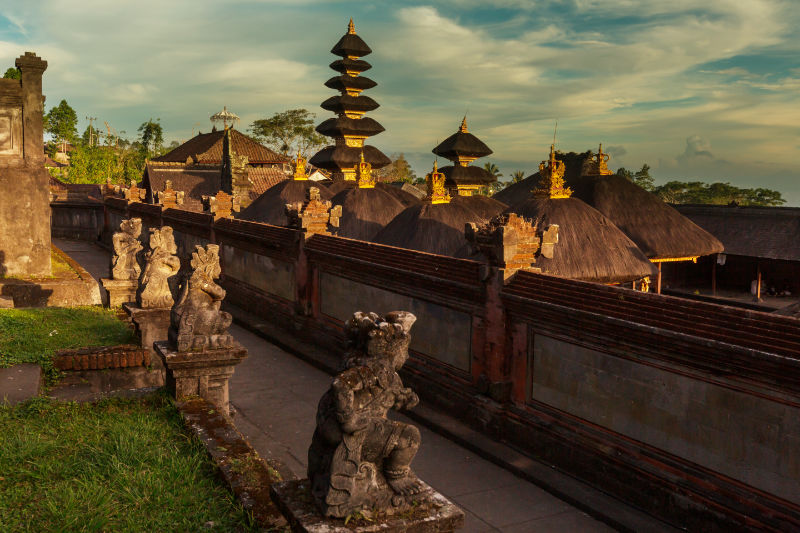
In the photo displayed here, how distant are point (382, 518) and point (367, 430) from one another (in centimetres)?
61

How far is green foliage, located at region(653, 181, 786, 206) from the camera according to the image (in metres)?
74.5

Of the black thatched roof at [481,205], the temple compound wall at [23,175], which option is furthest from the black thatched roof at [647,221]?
the temple compound wall at [23,175]

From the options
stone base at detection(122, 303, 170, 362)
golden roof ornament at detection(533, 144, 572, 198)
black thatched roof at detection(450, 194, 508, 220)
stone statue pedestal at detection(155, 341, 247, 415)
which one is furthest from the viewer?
black thatched roof at detection(450, 194, 508, 220)

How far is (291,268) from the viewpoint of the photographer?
54.1ft

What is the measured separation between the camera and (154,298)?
1115cm

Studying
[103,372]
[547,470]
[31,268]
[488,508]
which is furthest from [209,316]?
[31,268]

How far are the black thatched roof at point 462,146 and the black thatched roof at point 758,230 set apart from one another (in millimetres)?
11463

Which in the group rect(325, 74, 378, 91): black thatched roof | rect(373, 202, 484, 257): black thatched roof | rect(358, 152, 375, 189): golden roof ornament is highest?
rect(325, 74, 378, 91): black thatched roof

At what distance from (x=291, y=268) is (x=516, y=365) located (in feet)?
28.1

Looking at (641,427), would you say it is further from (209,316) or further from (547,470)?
(209,316)

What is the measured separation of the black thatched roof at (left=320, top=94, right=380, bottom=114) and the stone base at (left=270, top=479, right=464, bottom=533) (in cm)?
3521

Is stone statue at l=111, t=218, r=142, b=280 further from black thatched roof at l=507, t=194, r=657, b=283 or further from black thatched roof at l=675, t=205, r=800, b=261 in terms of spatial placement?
black thatched roof at l=675, t=205, r=800, b=261

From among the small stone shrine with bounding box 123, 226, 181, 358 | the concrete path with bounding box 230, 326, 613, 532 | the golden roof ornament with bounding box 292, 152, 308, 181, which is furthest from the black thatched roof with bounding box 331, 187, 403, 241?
the small stone shrine with bounding box 123, 226, 181, 358

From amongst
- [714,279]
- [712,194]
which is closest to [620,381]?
[714,279]
